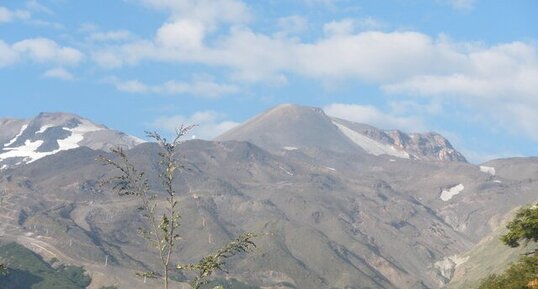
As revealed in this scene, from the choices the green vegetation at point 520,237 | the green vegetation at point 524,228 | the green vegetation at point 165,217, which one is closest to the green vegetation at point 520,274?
the green vegetation at point 520,237

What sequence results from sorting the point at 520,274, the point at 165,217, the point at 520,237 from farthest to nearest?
the point at 520,237 < the point at 520,274 < the point at 165,217

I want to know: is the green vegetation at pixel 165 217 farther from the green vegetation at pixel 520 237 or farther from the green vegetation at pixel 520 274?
the green vegetation at pixel 520 237

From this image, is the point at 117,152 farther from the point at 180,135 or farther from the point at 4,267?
the point at 4,267

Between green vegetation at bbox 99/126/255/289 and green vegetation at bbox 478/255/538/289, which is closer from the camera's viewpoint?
green vegetation at bbox 99/126/255/289

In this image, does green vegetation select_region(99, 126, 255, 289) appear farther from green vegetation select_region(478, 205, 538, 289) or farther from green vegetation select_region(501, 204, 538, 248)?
green vegetation select_region(501, 204, 538, 248)

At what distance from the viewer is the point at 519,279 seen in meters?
72.6

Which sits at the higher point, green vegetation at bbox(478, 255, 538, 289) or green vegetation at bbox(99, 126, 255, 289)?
green vegetation at bbox(99, 126, 255, 289)

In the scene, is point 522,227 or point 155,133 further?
point 522,227

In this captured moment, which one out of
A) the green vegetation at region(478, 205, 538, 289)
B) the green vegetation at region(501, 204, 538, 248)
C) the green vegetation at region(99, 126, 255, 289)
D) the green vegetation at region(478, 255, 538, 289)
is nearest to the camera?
the green vegetation at region(99, 126, 255, 289)

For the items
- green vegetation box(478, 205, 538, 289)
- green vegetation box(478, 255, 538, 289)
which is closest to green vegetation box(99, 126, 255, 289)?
green vegetation box(478, 255, 538, 289)

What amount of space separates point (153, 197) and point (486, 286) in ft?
215

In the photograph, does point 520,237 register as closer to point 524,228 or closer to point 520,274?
point 524,228

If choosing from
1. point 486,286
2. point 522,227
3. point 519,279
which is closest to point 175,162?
point 519,279

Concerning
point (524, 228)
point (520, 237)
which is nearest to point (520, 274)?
point (524, 228)
